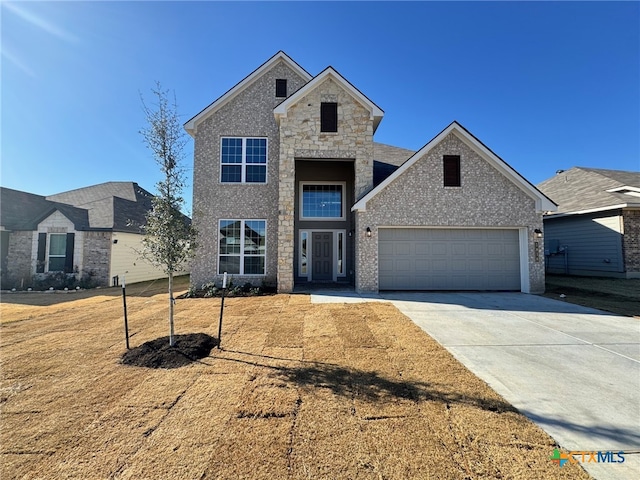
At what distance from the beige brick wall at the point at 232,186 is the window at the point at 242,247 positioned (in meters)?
0.23

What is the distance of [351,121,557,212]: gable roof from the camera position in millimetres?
10164

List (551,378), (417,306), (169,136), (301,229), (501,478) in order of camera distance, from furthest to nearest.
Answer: (301,229)
(417,306)
(169,136)
(551,378)
(501,478)

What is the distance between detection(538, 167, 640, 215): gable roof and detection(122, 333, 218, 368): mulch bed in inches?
707

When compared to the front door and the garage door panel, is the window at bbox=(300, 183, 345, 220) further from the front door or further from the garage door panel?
the garage door panel

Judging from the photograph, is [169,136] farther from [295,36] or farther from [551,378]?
[295,36]

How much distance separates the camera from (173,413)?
300 cm

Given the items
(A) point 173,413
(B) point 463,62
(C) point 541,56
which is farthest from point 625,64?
(A) point 173,413

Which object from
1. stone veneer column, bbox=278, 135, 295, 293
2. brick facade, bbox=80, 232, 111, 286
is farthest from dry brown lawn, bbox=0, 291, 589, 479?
brick facade, bbox=80, 232, 111, 286

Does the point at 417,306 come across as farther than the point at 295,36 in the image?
No

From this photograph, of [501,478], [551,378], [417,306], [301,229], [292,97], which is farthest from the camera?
[301,229]

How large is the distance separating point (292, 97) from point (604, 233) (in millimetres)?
16357

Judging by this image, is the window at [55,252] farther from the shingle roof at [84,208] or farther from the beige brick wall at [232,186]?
the beige brick wall at [232,186]

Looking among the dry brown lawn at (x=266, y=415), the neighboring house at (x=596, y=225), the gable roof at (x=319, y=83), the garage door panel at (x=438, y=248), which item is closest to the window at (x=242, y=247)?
the gable roof at (x=319, y=83)

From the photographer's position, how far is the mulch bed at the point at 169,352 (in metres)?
4.32
